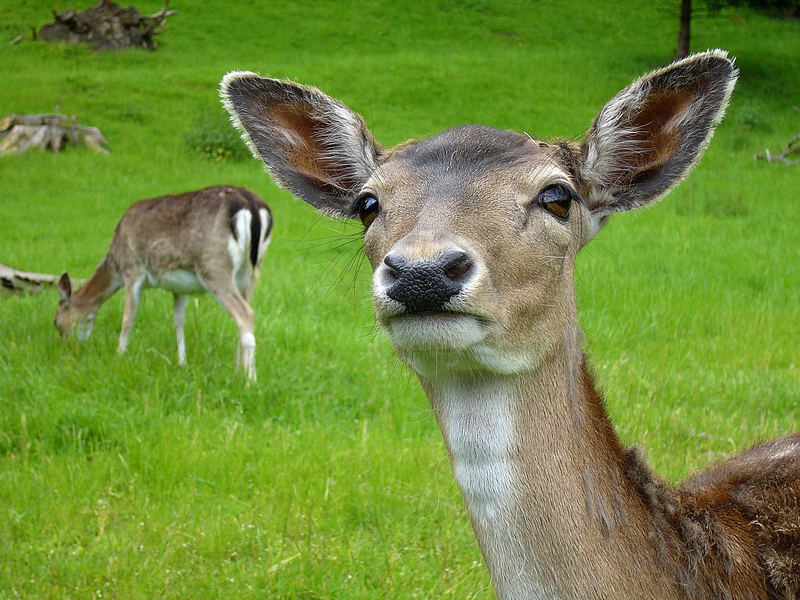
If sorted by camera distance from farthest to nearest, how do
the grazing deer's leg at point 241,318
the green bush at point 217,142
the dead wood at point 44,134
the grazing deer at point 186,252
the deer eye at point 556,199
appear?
the green bush at point 217,142 → the dead wood at point 44,134 → the grazing deer at point 186,252 → the grazing deer's leg at point 241,318 → the deer eye at point 556,199

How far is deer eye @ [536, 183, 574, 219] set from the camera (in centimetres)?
250

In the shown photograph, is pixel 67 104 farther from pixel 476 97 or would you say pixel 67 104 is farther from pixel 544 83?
pixel 544 83

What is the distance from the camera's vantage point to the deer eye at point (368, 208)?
265cm

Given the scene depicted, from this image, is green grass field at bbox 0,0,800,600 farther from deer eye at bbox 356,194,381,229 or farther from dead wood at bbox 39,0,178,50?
dead wood at bbox 39,0,178,50

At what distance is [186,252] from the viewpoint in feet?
24.2

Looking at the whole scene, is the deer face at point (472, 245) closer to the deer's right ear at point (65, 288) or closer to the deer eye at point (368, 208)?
the deer eye at point (368, 208)

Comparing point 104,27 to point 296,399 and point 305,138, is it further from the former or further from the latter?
point 305,138

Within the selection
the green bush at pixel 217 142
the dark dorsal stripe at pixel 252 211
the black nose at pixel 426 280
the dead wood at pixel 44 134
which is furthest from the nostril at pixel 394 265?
the dead wood at pixel 44 134

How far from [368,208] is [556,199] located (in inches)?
22.5

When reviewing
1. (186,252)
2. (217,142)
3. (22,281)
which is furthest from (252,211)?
(217,142)

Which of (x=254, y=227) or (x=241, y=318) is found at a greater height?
(x=254, y=227)

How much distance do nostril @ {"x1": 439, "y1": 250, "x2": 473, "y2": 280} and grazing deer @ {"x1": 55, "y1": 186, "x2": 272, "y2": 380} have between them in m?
5.03

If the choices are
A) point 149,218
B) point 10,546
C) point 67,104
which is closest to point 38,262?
point 149,218

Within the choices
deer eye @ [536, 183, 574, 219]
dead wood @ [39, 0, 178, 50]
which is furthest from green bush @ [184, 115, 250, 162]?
deer eye @ [536, 183, 574, 219]
